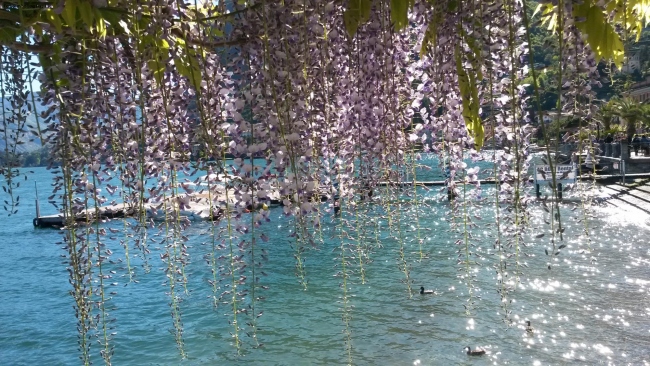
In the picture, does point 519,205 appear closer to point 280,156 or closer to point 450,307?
point 280,156

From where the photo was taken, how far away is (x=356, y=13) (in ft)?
5.75

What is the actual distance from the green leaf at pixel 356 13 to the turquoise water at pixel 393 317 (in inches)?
156

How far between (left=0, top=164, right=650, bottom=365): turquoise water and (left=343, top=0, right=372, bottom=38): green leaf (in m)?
3.97

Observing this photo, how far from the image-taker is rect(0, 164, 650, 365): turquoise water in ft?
25.7

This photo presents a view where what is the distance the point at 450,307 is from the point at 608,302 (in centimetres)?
236

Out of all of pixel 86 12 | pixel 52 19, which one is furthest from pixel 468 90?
pixel 52 19

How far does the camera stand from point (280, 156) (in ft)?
5.63

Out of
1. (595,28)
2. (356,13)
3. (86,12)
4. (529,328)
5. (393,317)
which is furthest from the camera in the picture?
(393,317)

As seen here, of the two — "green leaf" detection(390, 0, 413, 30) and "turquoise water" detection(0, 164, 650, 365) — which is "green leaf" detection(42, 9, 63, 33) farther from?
"turquoise water" detection(0, 164, 650, 365)

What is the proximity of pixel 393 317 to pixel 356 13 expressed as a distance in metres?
7.97

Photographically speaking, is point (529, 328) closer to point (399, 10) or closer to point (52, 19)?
point (399, 10)

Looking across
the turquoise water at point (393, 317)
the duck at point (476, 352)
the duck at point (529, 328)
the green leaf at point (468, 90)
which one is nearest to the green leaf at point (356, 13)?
the green leaf at point (468, 90)

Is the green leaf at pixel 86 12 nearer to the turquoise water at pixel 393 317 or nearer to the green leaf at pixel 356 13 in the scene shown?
the green leaf at pixel 356 13

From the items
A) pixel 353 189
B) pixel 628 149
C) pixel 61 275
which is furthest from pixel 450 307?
pixel 628 149
